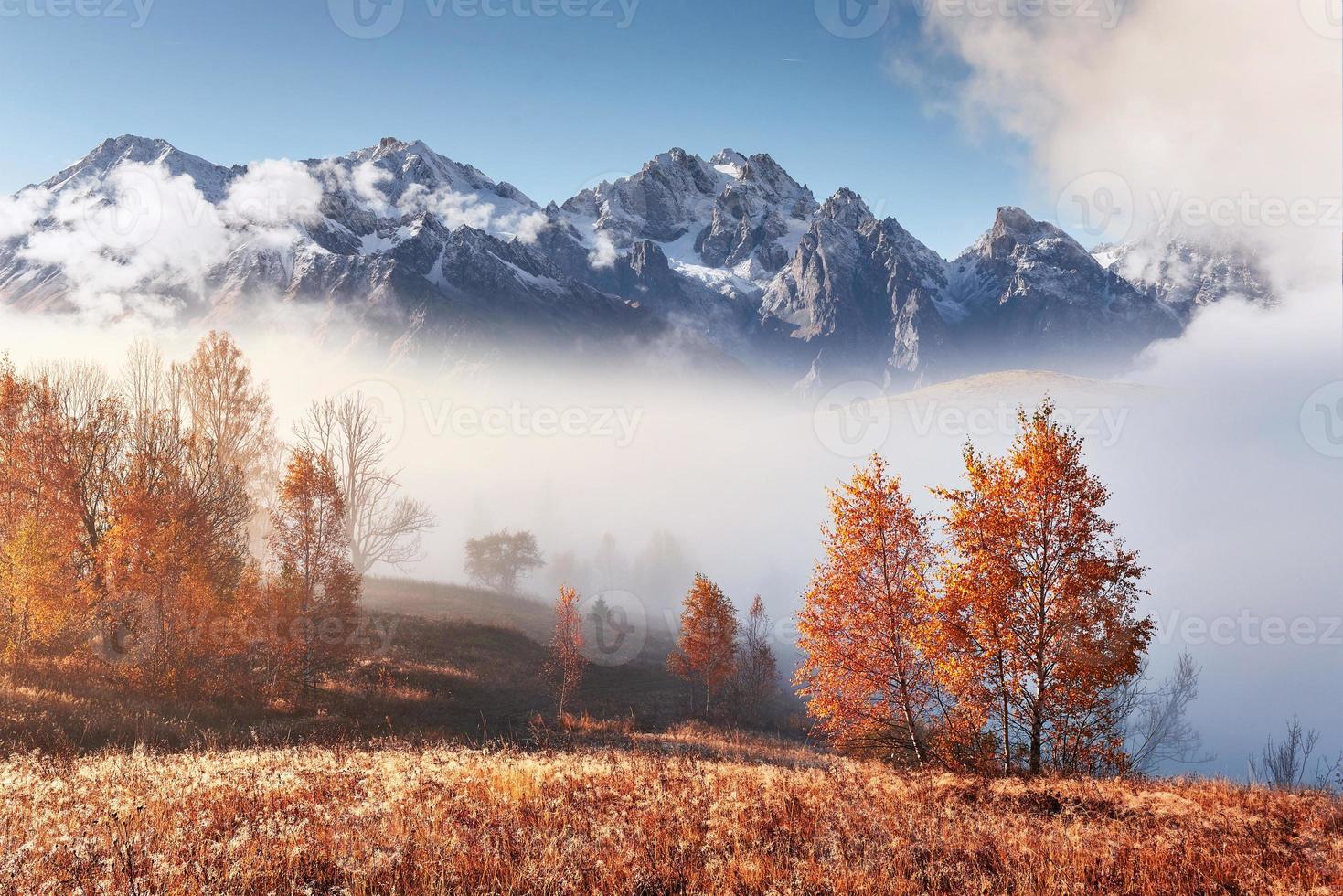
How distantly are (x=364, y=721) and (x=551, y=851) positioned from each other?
73.7 ft

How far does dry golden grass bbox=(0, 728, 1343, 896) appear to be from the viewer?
6094 millimetres

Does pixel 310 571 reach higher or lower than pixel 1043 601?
lower

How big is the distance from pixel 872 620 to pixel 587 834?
16.9 meters

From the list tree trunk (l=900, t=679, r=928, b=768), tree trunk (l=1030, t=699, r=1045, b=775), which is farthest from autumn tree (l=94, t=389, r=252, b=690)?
tree trunk (l=1030, t=699, r=1045, b=775)

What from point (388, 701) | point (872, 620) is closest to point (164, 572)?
point (388, 701)

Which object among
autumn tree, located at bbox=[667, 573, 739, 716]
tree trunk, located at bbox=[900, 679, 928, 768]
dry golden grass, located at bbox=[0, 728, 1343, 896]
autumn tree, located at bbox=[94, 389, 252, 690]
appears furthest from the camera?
autumn tree, located at bbox=[667, 573, 739, 716]

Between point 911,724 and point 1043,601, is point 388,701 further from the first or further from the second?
point 1043,601

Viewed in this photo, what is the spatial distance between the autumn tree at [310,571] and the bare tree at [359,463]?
14840mm

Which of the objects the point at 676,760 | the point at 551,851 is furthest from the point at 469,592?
the point at 551,851

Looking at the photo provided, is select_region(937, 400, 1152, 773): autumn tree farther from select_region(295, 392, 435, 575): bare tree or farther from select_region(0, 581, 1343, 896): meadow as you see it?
select_region(295, 392, 435, 575): bare tree

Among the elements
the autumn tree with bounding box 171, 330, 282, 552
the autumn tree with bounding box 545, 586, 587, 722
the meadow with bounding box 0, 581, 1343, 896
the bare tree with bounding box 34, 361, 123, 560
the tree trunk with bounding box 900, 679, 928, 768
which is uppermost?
the autumn tree with bounding box 171, 330, 282, 552

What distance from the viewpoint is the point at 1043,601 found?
19.0 m

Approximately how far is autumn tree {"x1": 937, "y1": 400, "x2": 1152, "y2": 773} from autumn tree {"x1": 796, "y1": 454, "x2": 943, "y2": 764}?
216cm

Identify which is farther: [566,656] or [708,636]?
[708,636]
